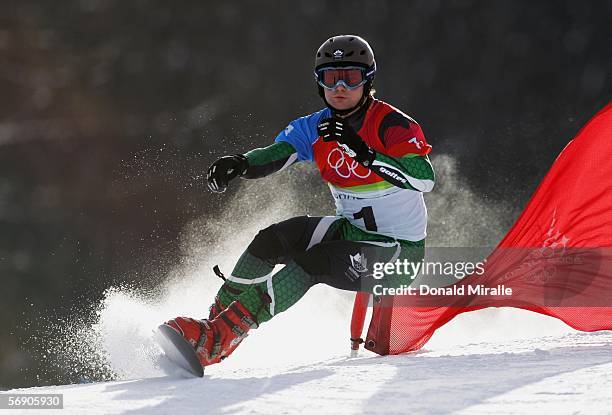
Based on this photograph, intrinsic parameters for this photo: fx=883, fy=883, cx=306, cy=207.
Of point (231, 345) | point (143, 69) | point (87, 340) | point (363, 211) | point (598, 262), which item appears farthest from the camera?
point (143, 69)

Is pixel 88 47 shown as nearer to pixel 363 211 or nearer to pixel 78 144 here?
pixel 78 144

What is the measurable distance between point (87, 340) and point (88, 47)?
30.4 feet

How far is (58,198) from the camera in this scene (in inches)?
486

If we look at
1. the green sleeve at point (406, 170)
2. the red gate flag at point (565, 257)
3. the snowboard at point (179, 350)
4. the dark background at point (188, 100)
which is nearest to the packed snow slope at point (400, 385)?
the snowboard at point (179, 350)

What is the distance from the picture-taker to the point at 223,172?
3924 millimetres

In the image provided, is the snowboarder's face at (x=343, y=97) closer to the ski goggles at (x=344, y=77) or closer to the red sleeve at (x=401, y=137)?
the ski goggles at (x=344, y=77)

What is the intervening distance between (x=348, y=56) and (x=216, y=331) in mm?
1367

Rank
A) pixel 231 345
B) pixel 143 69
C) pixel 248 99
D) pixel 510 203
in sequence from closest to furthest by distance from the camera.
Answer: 1. pixel 231 345
2. pixel 510 203
3. pixel 248 99
4. pixel 143 69

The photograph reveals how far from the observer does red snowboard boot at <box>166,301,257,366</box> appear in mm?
3516

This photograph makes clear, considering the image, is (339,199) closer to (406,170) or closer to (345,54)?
(406,170)

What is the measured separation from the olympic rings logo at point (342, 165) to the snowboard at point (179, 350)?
3.70 ft

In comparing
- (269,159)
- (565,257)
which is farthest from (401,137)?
(565,257)

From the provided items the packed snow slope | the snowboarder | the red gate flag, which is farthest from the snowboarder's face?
the packed snow slope

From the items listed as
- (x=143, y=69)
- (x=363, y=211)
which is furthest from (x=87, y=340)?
(x=143, y=69)
